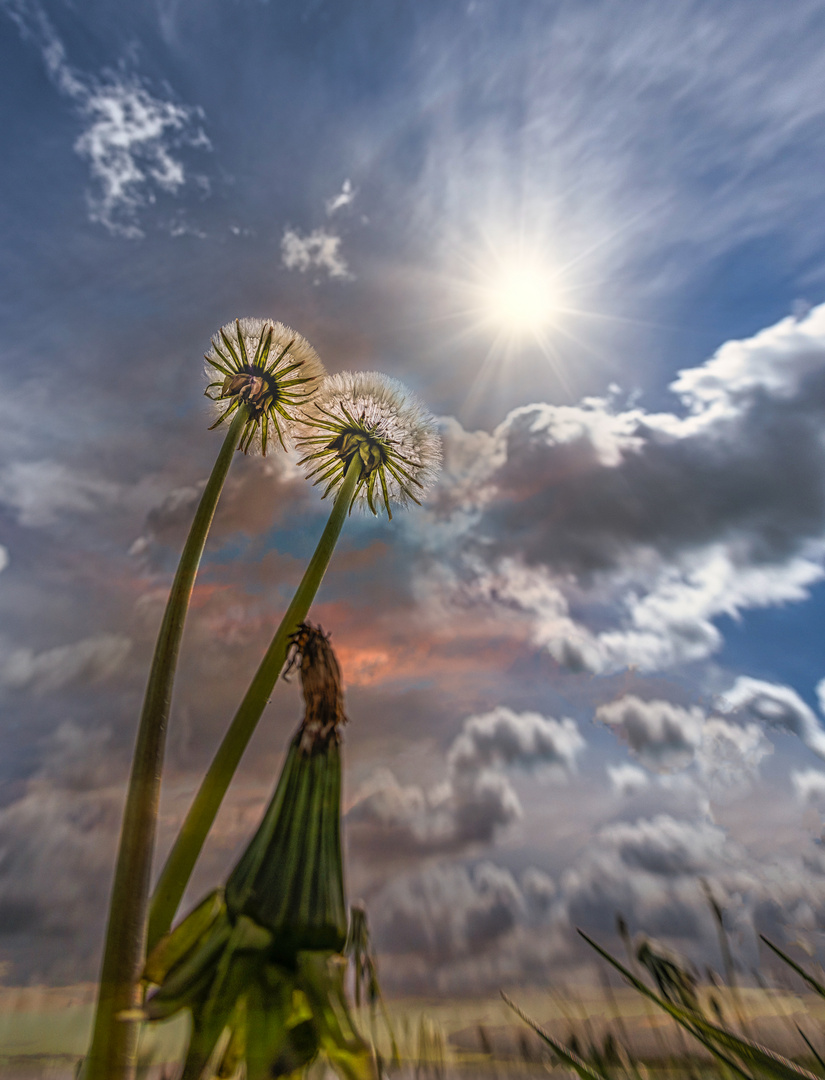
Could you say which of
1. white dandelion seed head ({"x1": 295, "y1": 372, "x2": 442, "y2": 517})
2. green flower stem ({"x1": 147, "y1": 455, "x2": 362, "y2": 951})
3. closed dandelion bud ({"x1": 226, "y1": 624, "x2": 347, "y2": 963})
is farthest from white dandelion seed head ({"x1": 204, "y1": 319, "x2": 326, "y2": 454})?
closed dandelion bud ({"x1": 226, "y1": 624, "x2": 347, "y2": 963})

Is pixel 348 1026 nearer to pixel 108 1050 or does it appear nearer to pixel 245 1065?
pixel 245 1065

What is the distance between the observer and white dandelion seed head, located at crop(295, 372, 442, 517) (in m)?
7.32

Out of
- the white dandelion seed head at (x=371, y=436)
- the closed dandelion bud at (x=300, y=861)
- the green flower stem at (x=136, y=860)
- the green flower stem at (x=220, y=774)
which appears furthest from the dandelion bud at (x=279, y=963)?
the white dandelion seed head at (x=371, y=436)

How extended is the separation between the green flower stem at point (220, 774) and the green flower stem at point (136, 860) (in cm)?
25

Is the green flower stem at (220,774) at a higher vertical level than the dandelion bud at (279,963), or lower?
higher

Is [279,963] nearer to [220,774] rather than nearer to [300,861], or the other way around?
[300,861]

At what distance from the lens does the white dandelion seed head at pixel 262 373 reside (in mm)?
6953

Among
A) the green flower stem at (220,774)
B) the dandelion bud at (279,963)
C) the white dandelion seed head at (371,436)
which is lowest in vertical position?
the dandelion bud at (279,963)

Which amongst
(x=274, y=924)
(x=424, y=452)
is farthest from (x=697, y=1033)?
(x=424, y=452)

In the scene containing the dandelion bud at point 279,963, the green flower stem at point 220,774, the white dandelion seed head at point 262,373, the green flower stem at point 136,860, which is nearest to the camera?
the dandelion bud at point 279,963

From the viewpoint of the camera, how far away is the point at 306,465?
763 centimetres

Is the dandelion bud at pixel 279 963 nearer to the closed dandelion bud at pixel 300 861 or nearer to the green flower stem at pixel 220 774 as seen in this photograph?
the closed dandelion bud at pixel 300 861

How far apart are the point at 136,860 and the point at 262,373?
5.00 meters

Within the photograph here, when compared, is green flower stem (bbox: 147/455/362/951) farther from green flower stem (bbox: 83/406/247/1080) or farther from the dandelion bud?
the dandelion bud
